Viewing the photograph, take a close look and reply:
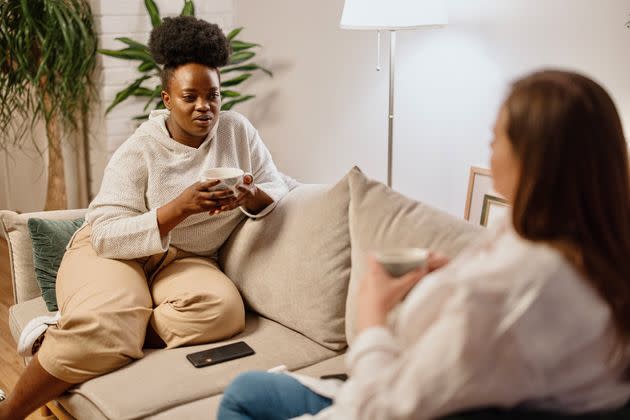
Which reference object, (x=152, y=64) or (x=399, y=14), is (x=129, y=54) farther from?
(x=399, y=14)

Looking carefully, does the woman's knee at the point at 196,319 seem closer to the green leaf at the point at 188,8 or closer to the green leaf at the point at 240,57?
the green leaf at the point at 240,57

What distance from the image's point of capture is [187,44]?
7.88 feet

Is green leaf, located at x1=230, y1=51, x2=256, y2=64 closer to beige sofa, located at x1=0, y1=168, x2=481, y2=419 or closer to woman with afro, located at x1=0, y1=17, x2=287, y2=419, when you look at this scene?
woman with afro, located at x1=0, y1=17, x2=287, y2=419

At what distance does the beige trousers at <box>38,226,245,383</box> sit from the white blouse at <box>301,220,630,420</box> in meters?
1.09

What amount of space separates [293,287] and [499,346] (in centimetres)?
120

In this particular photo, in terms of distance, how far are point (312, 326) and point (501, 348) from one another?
1142 mm

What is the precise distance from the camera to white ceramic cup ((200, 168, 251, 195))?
2.17m

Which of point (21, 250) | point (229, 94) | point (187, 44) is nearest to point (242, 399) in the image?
point (187, 44)

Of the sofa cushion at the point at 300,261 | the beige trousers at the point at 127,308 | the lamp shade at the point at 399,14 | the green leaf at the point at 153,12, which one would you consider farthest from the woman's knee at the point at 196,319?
the green leaf at the point at 153,12

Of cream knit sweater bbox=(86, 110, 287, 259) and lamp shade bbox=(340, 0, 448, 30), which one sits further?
lamp shade bbox=(340, 0, 448, 30)

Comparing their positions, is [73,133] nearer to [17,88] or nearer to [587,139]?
[17,88]

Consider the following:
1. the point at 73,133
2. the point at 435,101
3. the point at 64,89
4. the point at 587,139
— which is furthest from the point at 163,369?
the point at 73,133

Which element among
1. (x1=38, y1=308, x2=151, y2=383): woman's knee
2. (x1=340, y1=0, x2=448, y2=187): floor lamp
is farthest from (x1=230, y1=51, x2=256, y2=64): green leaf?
(x1=38, y1=308, x2=151, y2=383): woman's knee

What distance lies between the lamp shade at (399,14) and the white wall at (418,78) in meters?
0.22
